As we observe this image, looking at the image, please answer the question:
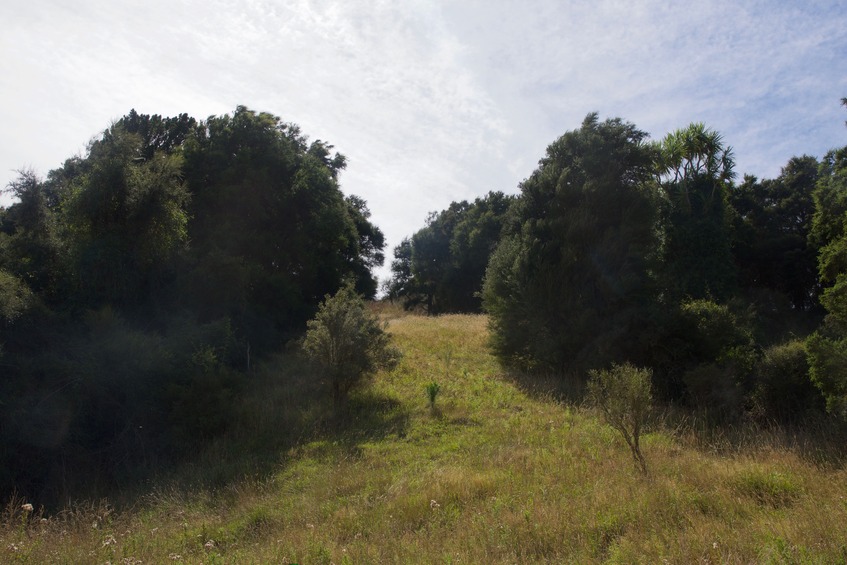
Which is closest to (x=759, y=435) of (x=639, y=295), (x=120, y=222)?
(x=639, y=295)

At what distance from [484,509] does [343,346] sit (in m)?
7.59

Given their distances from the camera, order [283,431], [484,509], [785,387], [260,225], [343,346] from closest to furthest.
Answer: [484,509], [785,387], [283,431], [343,346], [260,225]

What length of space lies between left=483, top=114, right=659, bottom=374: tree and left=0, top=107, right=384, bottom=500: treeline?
321 inches

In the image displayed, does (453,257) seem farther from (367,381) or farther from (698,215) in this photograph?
(367,381)

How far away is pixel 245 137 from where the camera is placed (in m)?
21.9

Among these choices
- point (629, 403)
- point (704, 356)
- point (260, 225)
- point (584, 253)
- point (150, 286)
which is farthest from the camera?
point (260, 225)

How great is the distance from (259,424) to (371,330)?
3584 mm

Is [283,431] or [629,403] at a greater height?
[629,403]

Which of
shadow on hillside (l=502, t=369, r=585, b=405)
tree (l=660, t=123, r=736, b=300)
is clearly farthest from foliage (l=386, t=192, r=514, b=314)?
shadow on hillside (l=502, t=369, r=585, b=405)

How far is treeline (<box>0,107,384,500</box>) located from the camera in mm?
11930

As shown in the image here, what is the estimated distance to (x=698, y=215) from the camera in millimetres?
Result: 27094

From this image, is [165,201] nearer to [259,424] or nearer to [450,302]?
[259,424]

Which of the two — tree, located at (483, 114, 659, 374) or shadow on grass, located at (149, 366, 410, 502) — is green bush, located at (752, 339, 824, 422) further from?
shadow on grass, located at (149, 366, 410, 502)

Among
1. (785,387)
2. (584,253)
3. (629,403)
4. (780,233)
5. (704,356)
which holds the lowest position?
(785,387)
